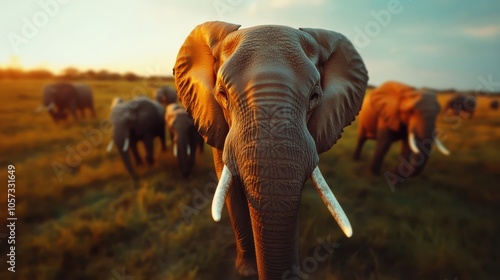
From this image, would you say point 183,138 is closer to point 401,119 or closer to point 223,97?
point 223,97

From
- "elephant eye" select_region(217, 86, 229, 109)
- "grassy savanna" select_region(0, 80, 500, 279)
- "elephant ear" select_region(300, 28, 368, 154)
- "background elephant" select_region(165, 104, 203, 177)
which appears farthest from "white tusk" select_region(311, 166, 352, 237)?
"background elephant" select_region(165, 104, 203, 177)

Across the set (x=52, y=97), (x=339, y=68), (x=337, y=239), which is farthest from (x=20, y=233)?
(x=52, y=97)

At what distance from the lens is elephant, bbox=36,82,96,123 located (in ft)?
42.2

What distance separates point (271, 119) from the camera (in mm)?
2305

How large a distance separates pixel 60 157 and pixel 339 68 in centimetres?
779

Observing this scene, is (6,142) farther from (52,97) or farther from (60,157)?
(52,97)

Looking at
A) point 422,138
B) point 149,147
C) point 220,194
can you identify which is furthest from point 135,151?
point 422,138

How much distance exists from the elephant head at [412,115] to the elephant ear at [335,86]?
3439mm

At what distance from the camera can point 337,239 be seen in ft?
15.4

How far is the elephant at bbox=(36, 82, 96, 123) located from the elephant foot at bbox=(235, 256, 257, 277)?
1217 centimetres

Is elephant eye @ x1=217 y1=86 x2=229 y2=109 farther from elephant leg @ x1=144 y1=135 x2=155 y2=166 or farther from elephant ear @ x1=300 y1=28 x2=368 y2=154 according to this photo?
elephant leg @ x1=144 y1=135 x2=155 y2=166

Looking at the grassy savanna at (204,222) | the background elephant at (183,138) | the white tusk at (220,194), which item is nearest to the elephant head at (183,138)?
the background elephant at (183,138)

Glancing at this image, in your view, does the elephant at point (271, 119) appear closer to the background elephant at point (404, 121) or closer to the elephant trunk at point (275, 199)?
the elephant trunk at point (275, 199)

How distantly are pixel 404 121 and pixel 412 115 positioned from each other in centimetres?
25
